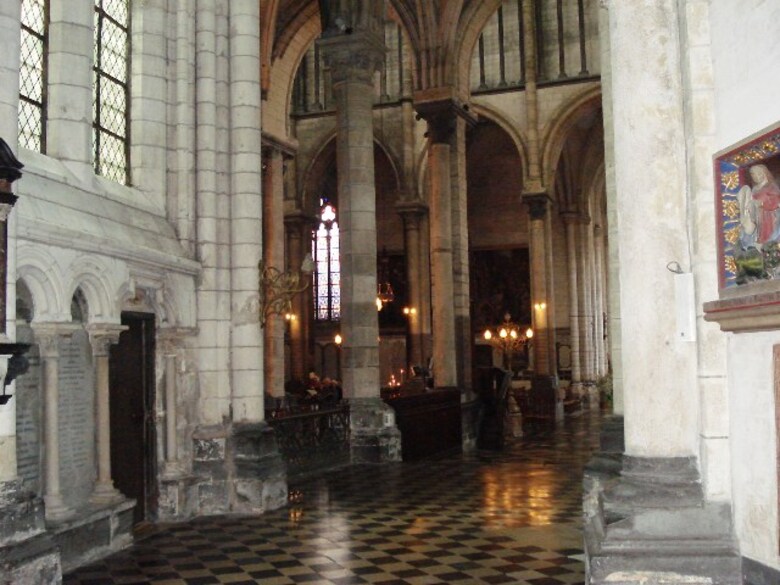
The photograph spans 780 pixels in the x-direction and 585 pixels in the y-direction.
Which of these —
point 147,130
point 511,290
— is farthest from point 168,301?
→ point 511,290

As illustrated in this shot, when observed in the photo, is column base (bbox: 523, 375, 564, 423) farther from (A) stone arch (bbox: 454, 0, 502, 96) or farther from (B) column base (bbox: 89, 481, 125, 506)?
(B) column base (bbox: 89, 481, 125, 506)

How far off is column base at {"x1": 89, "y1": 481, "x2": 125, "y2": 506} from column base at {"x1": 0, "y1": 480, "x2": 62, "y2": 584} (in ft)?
5.14

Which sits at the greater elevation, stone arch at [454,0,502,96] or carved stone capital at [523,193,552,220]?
stone arch at [454,0,502,96]

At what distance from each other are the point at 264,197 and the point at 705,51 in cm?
1590

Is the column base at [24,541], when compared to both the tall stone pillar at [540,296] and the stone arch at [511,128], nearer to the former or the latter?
the tall stone pillar at [540,296]

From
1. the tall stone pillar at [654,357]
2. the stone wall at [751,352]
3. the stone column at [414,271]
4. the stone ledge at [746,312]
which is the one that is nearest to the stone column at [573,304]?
the stone column at [414,271]

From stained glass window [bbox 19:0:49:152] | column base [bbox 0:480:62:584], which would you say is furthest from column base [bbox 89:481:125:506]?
stained glass window [bbox 19:0:49:152]

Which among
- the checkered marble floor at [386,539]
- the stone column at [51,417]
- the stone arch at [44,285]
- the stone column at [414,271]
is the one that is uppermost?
the stone column at [414,271]

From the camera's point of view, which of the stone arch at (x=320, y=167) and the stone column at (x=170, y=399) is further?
the stone arch at (x=320, y=167)

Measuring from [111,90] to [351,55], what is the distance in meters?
6.49

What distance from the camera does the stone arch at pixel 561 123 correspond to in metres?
27.7

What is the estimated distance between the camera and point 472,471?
14258mm

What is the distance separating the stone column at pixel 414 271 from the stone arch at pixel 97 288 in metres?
19.0

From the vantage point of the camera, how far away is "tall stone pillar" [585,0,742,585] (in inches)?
230
